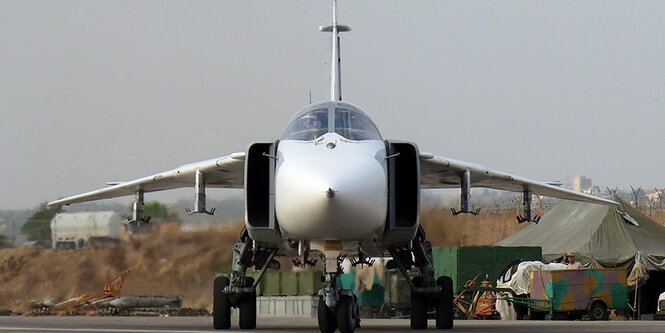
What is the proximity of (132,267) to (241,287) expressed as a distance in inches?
248

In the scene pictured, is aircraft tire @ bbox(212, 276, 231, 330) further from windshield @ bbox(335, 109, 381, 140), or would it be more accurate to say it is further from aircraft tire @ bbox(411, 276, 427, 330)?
windshield @ bbox(335, 109, 381, 140)

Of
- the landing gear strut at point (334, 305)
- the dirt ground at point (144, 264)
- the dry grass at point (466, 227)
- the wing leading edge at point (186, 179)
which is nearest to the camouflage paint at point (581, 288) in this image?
the dry grass at point (466, 227)

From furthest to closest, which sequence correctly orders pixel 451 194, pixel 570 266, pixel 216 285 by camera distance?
pixel 570 266
pixel 451 194
pixel 216 285

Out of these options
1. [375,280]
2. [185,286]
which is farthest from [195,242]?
[375,280]

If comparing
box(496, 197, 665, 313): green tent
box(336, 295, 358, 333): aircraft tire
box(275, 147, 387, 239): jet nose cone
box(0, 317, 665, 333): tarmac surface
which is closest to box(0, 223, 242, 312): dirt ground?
box(0, 317, 665, 333): tarmac surface

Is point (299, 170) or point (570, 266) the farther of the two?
point (570, 266)

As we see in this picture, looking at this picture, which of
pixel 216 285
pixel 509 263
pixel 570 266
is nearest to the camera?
pixel 216 285

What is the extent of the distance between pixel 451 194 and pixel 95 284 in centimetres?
690

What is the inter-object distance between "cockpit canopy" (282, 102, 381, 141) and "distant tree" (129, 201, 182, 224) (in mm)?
6885

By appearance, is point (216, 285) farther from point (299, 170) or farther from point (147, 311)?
point (147, 311)

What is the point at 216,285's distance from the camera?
48.6ft

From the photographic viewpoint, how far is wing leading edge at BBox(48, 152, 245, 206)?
14.3m

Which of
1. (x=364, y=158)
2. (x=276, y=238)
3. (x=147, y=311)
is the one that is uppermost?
(x=364, y=158)

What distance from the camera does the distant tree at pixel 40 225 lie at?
20.7 meters
